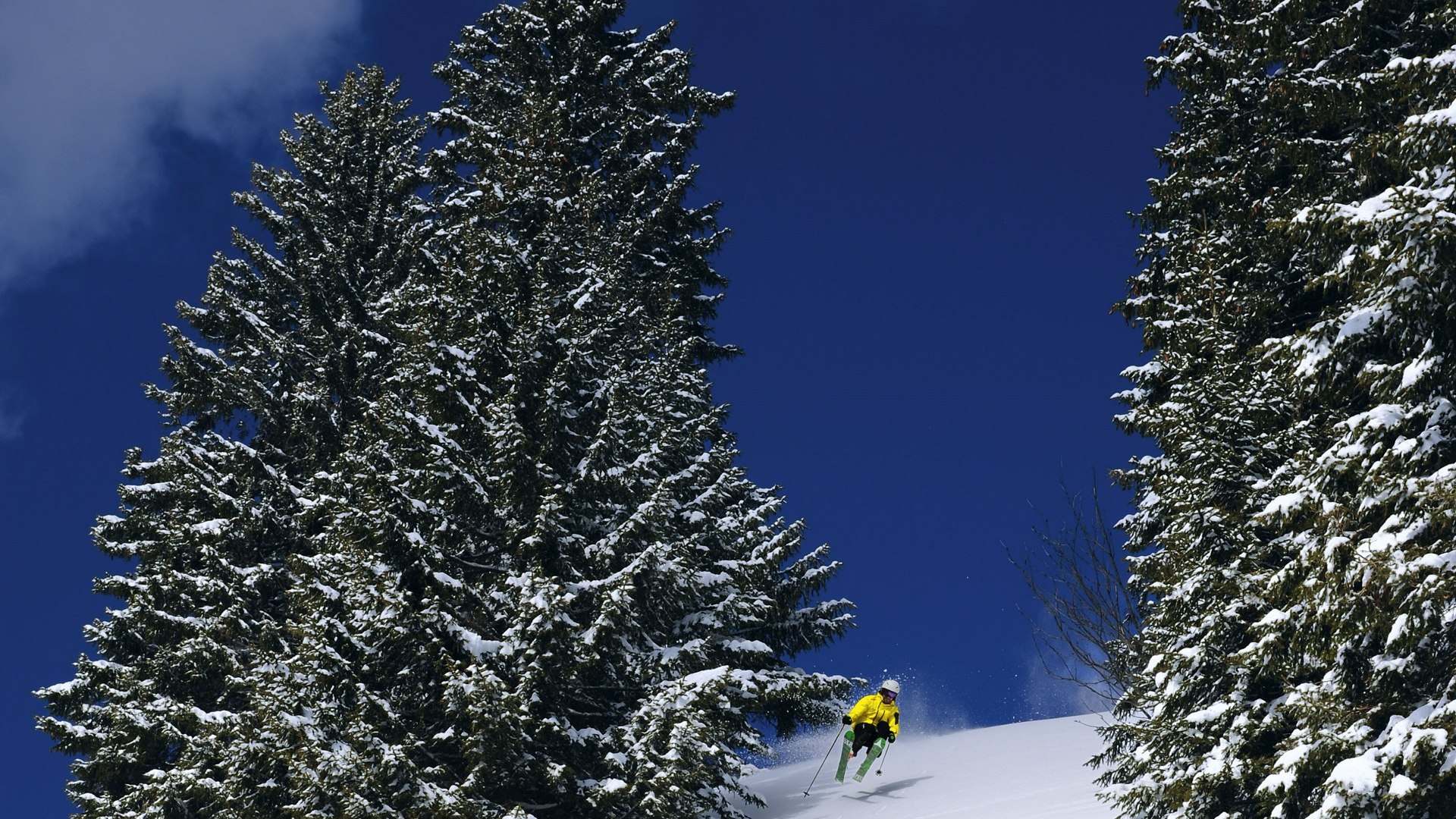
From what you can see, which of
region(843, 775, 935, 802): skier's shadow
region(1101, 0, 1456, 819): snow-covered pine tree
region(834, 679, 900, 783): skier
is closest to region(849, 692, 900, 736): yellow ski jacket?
region(834, 679, 900, 783): skier

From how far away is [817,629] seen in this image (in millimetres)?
16562

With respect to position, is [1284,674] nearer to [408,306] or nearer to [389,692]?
[389,692]

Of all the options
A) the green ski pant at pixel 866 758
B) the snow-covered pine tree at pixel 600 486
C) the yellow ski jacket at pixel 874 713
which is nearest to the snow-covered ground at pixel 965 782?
the green ski pant at pixel 866 758

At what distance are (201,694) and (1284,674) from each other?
1389 cm

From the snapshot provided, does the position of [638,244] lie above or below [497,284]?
above

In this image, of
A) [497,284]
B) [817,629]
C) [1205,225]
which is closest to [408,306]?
[497,284]

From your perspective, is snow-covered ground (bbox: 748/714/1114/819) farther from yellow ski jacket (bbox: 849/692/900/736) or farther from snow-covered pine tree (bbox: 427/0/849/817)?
snow-covered pine tree (bbox: 427/0/849/817)

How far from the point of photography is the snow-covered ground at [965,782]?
12750 millimetres

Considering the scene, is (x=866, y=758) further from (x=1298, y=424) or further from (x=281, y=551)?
(x=281, y=551)

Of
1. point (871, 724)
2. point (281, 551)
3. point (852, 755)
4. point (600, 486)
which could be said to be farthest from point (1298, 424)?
point (281, 551)

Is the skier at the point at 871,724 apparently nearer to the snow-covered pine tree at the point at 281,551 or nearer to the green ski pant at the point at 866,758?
the green ski pant at the point at 866,758

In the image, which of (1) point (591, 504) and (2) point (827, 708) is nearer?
(1) point (591, 504)

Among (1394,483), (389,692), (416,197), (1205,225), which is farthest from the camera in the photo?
(416,197)

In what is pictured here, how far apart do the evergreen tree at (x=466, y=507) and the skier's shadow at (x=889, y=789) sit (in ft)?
4.18
